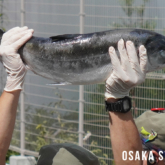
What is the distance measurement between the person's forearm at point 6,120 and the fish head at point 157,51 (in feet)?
2.83

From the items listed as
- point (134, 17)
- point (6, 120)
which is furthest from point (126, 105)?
point (134, 17)

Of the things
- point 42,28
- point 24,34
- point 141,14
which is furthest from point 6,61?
point 42,28

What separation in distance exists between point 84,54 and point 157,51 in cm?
41

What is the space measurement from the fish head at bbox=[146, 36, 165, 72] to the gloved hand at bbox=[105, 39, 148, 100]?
4 cm

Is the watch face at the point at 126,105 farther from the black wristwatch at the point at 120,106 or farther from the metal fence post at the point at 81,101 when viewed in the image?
the metal fence post at the point at 81,101

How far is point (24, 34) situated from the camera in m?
2.55

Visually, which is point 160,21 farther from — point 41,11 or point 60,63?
point 60,63

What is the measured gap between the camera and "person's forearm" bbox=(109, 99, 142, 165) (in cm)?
222

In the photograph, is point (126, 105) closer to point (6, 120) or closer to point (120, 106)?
point (120, 106)

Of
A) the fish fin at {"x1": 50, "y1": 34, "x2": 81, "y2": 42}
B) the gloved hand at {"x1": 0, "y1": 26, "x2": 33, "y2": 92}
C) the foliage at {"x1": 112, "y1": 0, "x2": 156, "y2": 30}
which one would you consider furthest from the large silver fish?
the foliage at {"x1": 112, "y1": 0, "x2": 156, "y2": 30}

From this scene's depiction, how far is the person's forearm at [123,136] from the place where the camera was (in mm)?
2219

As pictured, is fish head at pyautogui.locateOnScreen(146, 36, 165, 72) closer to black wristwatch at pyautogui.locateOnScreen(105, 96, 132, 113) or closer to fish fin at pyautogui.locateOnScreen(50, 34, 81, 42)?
black wristwatch at pyautogui.locateOnScreen(105, 96, 132, 113)

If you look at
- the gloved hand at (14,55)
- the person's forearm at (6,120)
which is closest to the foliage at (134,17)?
the gloved hand at (14,55)

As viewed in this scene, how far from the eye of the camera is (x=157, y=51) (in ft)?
7.37
